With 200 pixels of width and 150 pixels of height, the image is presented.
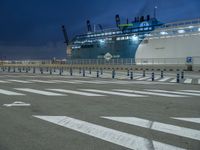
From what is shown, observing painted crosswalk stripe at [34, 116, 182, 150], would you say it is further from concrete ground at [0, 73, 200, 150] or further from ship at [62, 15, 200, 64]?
ship at [62, 15, 200, 64]

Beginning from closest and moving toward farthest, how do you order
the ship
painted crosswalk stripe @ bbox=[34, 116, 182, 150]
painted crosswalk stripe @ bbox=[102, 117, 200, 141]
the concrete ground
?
1. painted crosswalk stripe @ bbox=[34, 116, 182, 150]
2. the concrete ground
3. painted crosswalk stripe @ bbox=[102, 117, 200, 141]
4. the ship

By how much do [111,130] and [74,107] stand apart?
9.61ft

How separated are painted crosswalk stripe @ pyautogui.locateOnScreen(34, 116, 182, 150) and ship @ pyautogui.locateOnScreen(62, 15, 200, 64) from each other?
121 feet

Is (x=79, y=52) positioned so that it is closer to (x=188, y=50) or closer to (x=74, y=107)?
(x=188, y=50)

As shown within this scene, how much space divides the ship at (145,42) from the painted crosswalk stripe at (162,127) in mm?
36805

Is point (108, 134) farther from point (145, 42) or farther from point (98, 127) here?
point (145, 42)

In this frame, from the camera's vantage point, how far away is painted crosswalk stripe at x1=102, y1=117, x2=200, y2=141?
4918 mm

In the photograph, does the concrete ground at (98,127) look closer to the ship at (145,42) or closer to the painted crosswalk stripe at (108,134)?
the painted crosswalk stripe at (108,134)

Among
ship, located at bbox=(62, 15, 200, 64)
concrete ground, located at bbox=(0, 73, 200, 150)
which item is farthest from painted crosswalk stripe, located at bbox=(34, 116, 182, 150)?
ship, located at bbox=(62, 15, 200, 64)

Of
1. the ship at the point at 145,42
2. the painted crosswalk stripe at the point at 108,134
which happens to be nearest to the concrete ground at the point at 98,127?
the painted crosswalk stripe at the point at 108,134

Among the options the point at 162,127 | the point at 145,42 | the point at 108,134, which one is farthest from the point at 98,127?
the point at 145,42

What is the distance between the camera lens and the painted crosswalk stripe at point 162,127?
16.1ft

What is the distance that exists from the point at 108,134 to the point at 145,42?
5654 cm

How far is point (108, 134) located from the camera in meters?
4.88
